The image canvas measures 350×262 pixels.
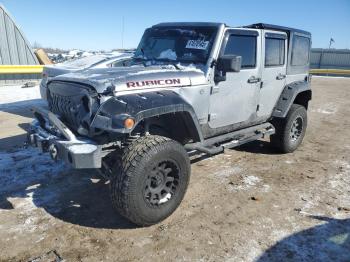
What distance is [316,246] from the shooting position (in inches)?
133

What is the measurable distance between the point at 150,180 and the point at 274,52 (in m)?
3.16

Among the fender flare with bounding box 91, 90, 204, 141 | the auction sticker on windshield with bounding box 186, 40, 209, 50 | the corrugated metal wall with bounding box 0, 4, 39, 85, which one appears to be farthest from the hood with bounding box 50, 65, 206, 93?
the corrugated metal wall with bounding box 0, 4, 39, 85

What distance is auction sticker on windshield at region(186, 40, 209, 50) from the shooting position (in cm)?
450

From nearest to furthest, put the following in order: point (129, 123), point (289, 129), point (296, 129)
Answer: point (129, 123)
point (289, 129)
point (296, 129)

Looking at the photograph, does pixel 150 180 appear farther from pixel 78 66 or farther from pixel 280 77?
pixel 78 66

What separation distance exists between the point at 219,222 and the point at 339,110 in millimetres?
8938

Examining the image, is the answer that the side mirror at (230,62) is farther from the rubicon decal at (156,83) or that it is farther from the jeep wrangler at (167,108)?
the rubicon decal at (156,83)

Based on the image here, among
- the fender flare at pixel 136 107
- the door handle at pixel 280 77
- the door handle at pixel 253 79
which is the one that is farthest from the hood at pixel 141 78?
the door handle at pixel 280 77

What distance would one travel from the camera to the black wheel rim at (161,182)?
359cm

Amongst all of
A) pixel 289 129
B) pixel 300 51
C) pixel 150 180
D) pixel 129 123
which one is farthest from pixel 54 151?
pixel 300 51

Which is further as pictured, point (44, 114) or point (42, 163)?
point (42, 163)

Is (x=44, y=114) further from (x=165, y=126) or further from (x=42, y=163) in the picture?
(x=42, y=163)

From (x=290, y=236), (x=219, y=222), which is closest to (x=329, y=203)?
(x=290, y=236)

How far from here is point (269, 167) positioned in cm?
557
